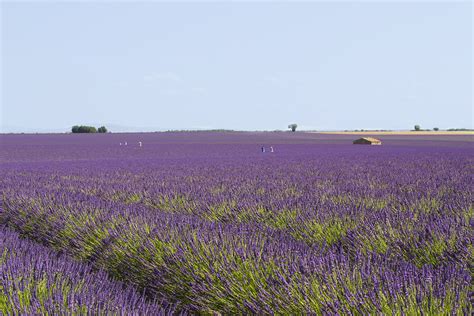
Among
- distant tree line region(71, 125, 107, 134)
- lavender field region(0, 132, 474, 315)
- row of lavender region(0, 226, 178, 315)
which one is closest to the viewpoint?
row of lavender region(0, 226, 178, 315)

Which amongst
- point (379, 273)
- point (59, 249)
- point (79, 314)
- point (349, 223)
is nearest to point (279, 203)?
point (349, 223)

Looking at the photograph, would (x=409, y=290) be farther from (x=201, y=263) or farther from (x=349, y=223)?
(x=349, y=223)

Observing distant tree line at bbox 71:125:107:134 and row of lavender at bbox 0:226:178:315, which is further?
distant tree line at bbox 71:125:107:134

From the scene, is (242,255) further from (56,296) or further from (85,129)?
(85,129)

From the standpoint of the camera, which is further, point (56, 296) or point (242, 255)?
point (242, 255)

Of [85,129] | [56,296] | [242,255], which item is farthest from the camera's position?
Answer: [85,129]

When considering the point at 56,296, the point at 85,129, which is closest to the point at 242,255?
the point at 56,296

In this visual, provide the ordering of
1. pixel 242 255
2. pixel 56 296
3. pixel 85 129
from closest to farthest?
pixel 56 296, pixel 242 255, pixel 85 129

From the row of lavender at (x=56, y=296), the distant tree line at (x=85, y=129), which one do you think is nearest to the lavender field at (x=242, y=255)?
the row of lavender at (x=56, y=296)

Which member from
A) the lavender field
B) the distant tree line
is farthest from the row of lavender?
the distant tree line

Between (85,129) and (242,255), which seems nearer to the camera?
(242,255)

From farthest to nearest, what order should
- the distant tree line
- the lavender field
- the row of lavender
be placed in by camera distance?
1. the distant tree line
2. the lavender field
3. the row of lavender

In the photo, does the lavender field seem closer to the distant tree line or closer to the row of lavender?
the row of lavender

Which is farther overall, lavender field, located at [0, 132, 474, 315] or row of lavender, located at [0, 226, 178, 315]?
lavender field, located at [0, 132, 474, 315]
